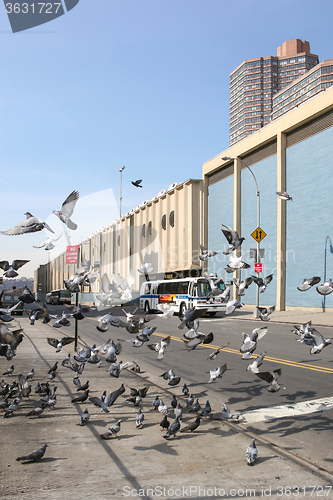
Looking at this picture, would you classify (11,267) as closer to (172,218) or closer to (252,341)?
(252,341)

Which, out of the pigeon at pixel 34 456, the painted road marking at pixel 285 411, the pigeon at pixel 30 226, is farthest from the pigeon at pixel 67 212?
the painted road marking at pixel 285 411

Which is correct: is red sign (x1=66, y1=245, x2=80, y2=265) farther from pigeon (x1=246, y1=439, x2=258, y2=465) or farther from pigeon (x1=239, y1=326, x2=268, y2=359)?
pigeon (x1=246, y1=439, x2=258, y2=465)

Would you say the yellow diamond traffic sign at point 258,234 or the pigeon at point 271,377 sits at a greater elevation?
the yellow diamond traffic sign at point 258,234

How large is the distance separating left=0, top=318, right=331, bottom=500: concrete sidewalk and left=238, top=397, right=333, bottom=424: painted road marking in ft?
1.48

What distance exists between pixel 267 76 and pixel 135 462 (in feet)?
627

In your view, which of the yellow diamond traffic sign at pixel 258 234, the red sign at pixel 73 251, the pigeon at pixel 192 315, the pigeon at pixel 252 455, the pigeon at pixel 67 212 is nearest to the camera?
the pigeon at pixel 252 455

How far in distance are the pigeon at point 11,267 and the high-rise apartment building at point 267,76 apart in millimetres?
179018

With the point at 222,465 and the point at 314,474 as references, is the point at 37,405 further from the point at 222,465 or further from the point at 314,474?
the point at 314,474

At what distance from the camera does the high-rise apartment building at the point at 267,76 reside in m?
174

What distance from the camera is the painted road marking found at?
577 cm

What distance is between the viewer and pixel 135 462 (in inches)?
166

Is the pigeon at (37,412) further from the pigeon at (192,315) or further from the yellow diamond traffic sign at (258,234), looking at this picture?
the yellow diamond traffic sign at (258,234)

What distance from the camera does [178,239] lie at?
139 feet

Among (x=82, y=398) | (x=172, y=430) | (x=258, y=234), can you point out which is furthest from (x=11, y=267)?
(x=258, y=234)
